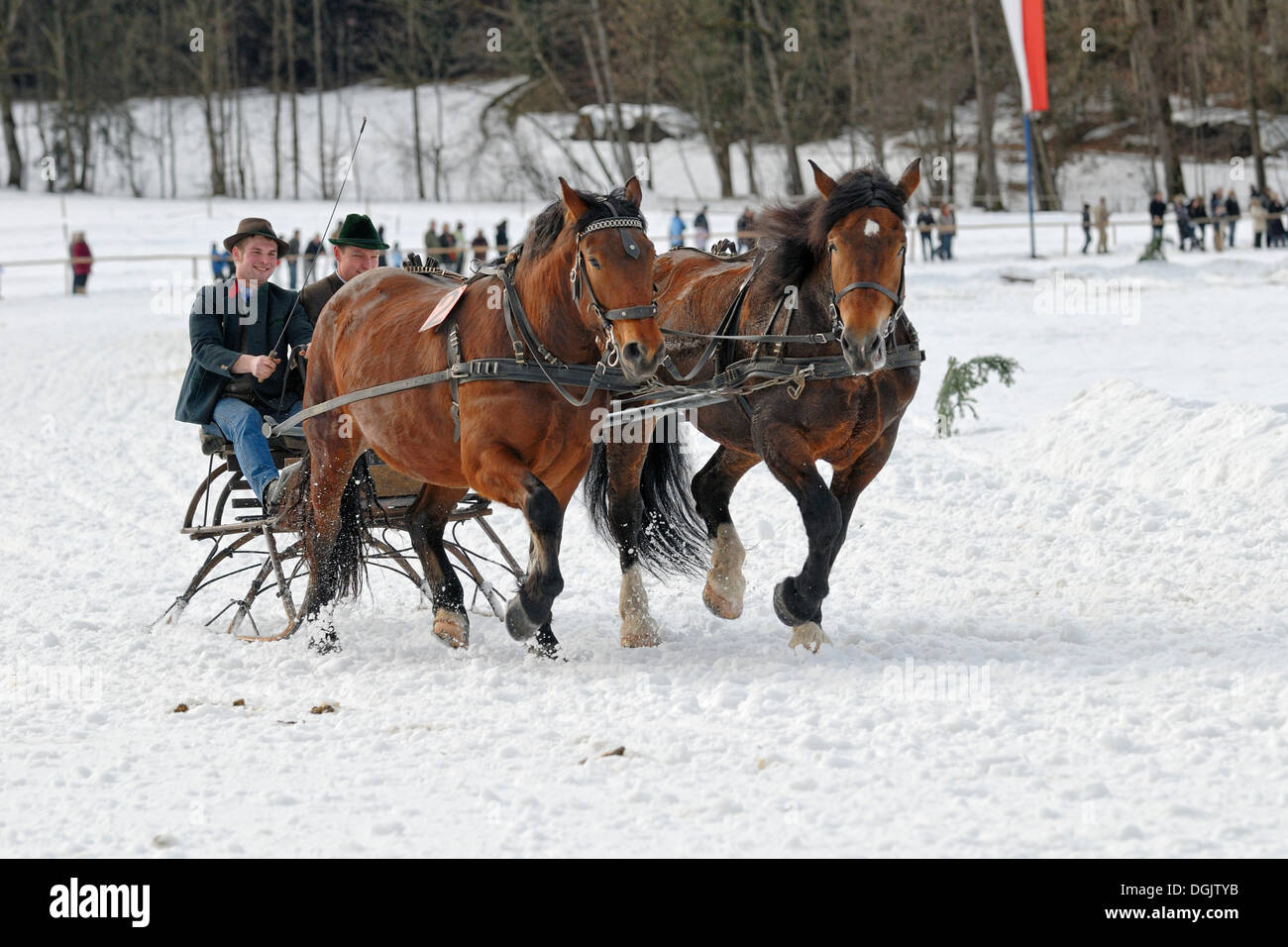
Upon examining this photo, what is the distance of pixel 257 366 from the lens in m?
6.88

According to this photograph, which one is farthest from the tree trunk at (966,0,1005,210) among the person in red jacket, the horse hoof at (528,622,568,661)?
the horse hoof at (528,622,568,661)

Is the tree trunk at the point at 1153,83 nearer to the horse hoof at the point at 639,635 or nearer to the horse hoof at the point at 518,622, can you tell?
the horse hoof at the point at 639,635

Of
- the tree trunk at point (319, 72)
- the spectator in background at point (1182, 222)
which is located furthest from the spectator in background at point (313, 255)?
the spectator in background at point (1182, 222)

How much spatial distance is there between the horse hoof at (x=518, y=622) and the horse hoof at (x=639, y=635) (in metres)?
0.52

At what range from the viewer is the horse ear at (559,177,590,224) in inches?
216

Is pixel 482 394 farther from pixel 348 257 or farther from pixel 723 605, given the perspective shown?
pixel 348 257

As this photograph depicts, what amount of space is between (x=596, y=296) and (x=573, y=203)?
1.25 feet

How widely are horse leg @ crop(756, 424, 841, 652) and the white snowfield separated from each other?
0.13 metres

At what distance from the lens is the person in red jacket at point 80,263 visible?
28.8 m

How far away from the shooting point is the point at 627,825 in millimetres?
3828

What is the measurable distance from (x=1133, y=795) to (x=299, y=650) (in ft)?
12.4

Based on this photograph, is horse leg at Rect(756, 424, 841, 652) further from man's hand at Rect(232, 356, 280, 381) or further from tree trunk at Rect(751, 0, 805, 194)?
tree trunk at Rect(751, 0, 805, 194)

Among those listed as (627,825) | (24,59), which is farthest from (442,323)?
(24,59)

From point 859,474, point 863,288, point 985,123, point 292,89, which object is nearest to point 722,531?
point 859,474
